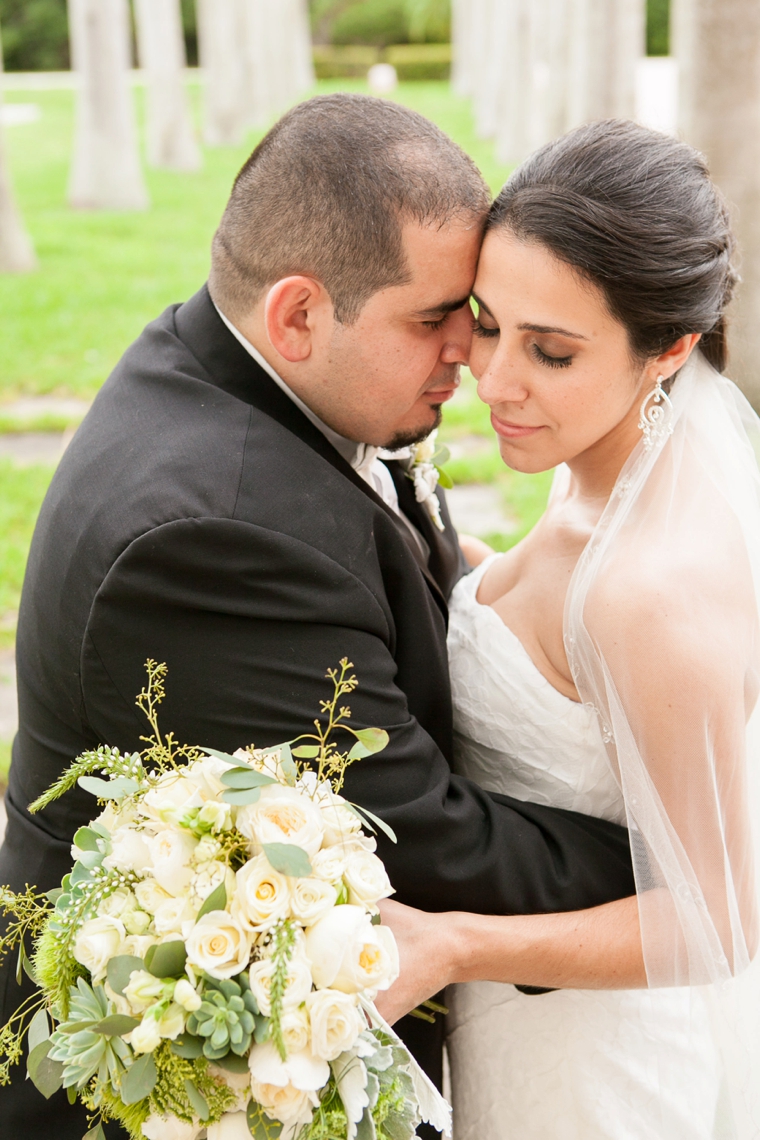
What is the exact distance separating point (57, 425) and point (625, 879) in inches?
250

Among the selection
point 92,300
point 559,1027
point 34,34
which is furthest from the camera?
point 34,34

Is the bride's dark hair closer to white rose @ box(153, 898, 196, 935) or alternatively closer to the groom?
the groom

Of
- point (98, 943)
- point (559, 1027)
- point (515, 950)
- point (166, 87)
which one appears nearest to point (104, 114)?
point (166, 87)

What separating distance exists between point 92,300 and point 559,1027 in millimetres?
9697

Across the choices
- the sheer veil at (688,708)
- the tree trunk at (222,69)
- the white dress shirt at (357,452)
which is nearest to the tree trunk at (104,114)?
the tree trunk at (222,69)

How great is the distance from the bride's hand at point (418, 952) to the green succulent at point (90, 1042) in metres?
0.54

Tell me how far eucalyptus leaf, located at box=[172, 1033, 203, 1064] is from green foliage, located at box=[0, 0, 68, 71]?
43.0 m

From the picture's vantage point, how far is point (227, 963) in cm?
160

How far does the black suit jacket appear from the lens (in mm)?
2059

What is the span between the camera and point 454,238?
2453mm

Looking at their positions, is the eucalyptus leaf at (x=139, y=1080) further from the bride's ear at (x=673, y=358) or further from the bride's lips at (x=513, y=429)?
the bride's ear at (x=673, y=358)

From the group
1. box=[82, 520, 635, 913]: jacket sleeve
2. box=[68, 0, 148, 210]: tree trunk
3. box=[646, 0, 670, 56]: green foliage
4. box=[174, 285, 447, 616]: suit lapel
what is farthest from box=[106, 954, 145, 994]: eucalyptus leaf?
box=[646, 0, 670, 56]: green foliage

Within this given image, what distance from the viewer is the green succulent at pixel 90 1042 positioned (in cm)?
164

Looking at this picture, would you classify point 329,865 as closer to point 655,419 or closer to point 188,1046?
point 188,1046
